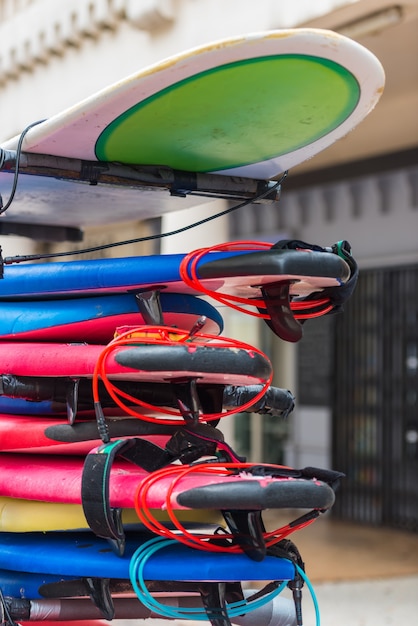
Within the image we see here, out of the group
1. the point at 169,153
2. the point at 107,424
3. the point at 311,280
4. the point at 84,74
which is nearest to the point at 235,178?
the point at 169,153

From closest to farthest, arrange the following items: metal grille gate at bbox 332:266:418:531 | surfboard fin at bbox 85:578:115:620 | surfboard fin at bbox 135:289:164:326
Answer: surfboard fin at bbox 85:578:115:620 < surfboard fin at bbox 135:289:164:326 < metal grille gate at bbox 332:266:418:531

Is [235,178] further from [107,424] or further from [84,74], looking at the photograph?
[84,74]

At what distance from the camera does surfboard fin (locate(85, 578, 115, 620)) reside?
7.39 feet

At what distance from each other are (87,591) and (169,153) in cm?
118

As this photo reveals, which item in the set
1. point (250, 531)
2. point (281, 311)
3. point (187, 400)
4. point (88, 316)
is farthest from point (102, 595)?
point (281, 311)

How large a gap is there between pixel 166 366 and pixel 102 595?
0.63 metres

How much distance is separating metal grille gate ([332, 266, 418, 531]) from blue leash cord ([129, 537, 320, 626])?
648cm

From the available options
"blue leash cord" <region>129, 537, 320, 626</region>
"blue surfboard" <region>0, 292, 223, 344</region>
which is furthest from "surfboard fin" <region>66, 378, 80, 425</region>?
"blue leash cord" <region>129, 537, 320, 626</region>

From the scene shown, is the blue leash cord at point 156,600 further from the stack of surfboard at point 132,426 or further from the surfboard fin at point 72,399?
the surfboard fin at point 72,399

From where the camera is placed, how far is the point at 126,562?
219 cm

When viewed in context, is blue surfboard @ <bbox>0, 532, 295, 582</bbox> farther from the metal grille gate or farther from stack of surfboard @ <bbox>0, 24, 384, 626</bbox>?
the metal grille gate

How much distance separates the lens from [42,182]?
2.57 metres

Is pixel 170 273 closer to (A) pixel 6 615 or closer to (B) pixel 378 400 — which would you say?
(A) pixel 6 615

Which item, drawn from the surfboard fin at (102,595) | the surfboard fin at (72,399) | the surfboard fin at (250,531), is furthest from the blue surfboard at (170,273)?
the surfboard fin at (102,595)
